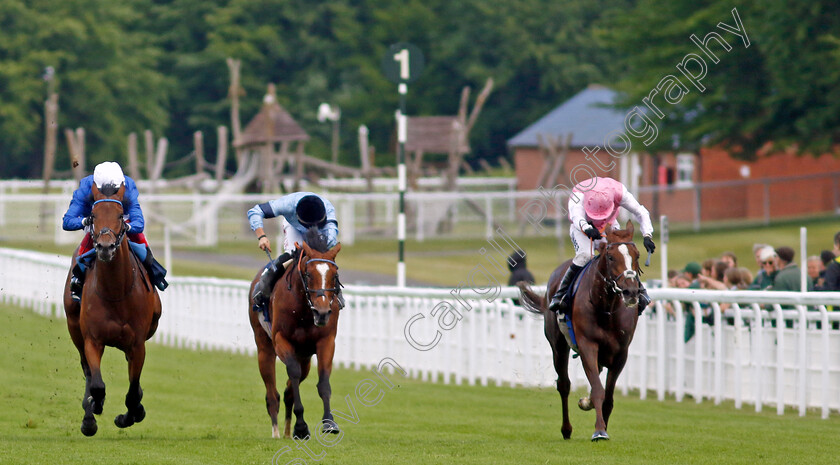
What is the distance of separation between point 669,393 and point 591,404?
12.2 ft

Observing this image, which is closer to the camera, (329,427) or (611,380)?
(329,427)

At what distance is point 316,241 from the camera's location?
30.6 feet

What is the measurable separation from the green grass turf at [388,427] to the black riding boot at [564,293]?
92 centimetres

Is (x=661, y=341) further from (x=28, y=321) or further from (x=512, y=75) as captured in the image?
(x=512, y=75)

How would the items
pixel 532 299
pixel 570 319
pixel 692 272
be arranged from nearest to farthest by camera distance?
pixel 570 319 → pixel 532 299 → pixel 692 272

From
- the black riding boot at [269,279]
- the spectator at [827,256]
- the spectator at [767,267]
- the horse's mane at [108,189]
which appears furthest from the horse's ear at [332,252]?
the spectator at [767,267]

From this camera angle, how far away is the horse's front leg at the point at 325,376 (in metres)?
9.07

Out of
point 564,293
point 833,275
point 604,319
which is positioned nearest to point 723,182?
point 833,275

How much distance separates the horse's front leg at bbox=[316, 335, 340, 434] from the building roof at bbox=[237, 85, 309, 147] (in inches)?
965

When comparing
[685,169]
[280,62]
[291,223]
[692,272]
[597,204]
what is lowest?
[692,272]

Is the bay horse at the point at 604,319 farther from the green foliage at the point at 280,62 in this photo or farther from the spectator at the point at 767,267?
the green foliage at the point at 280,62

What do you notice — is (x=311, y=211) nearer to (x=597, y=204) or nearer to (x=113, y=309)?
(x=113, y=309)

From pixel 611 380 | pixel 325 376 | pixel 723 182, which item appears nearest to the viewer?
pixel 325 376

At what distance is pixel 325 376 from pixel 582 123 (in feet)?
115
